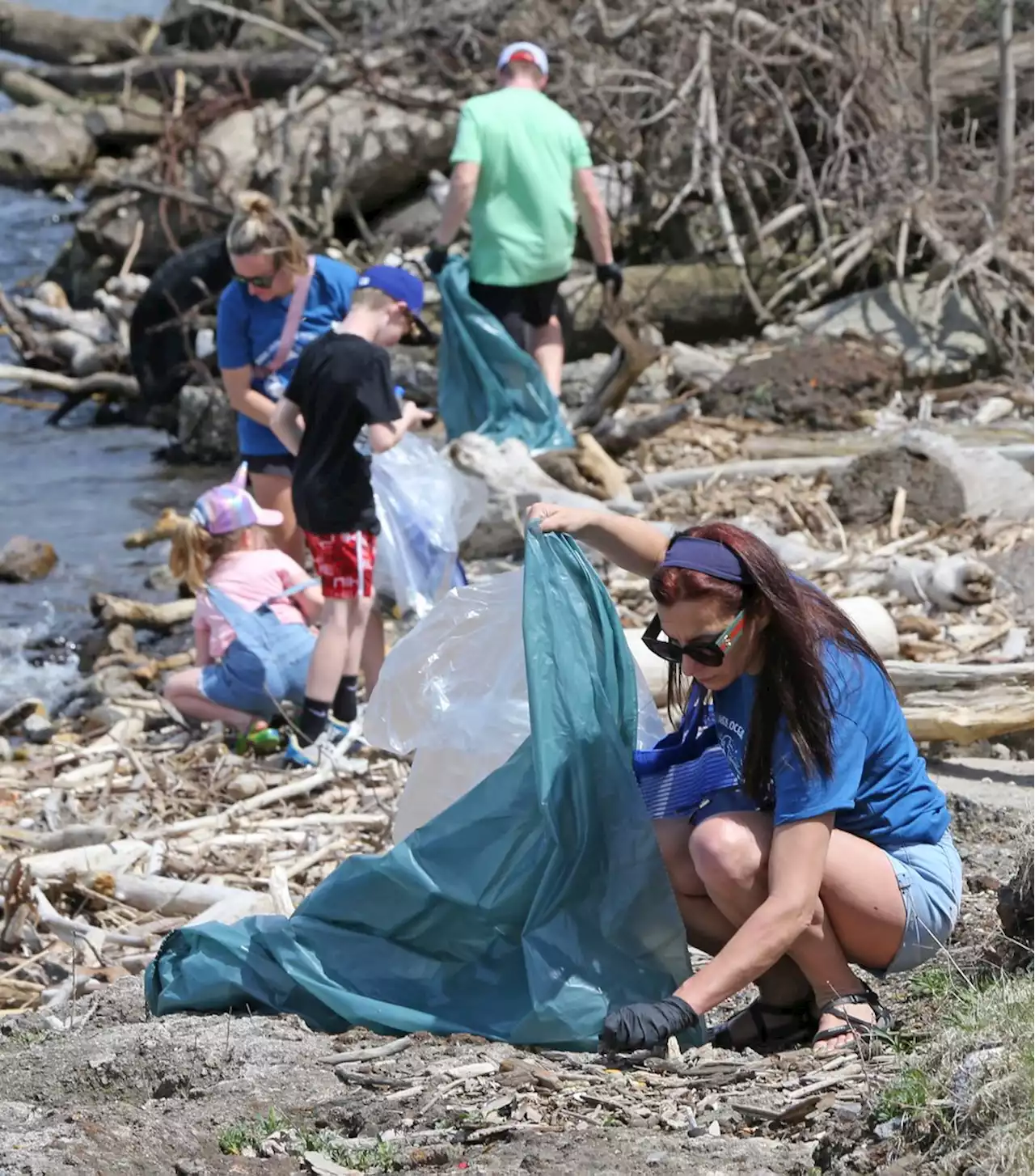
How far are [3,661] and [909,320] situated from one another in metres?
6.05

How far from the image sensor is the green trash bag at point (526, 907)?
11.6 feet

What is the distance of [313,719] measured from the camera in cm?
615

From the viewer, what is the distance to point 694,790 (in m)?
3.62

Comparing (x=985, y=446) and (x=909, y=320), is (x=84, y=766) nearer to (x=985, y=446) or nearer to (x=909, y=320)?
(x=985, y=446)

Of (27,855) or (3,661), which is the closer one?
(27,855)

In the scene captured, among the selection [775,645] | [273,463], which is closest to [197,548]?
[273,463]

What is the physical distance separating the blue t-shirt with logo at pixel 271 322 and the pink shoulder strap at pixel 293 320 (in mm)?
23

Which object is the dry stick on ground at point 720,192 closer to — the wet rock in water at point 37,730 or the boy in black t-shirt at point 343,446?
the boy in black t-shirt at point 343,446

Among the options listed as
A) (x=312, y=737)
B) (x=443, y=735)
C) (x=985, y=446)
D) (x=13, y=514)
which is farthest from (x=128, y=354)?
(x=443, y=735)

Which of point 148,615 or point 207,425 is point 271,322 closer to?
point 148,615

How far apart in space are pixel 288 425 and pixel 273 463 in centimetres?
94

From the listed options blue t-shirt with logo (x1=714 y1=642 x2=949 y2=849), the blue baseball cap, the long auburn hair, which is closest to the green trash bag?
blue t-shirt with logo (x1=714 y1=642 x2=949 y2=849)

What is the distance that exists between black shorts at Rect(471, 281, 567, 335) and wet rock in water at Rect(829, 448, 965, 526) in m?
1.67

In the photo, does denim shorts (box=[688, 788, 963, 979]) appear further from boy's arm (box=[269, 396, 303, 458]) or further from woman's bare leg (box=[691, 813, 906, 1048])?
boy's arm (box=[269, 396, 303, 458])
